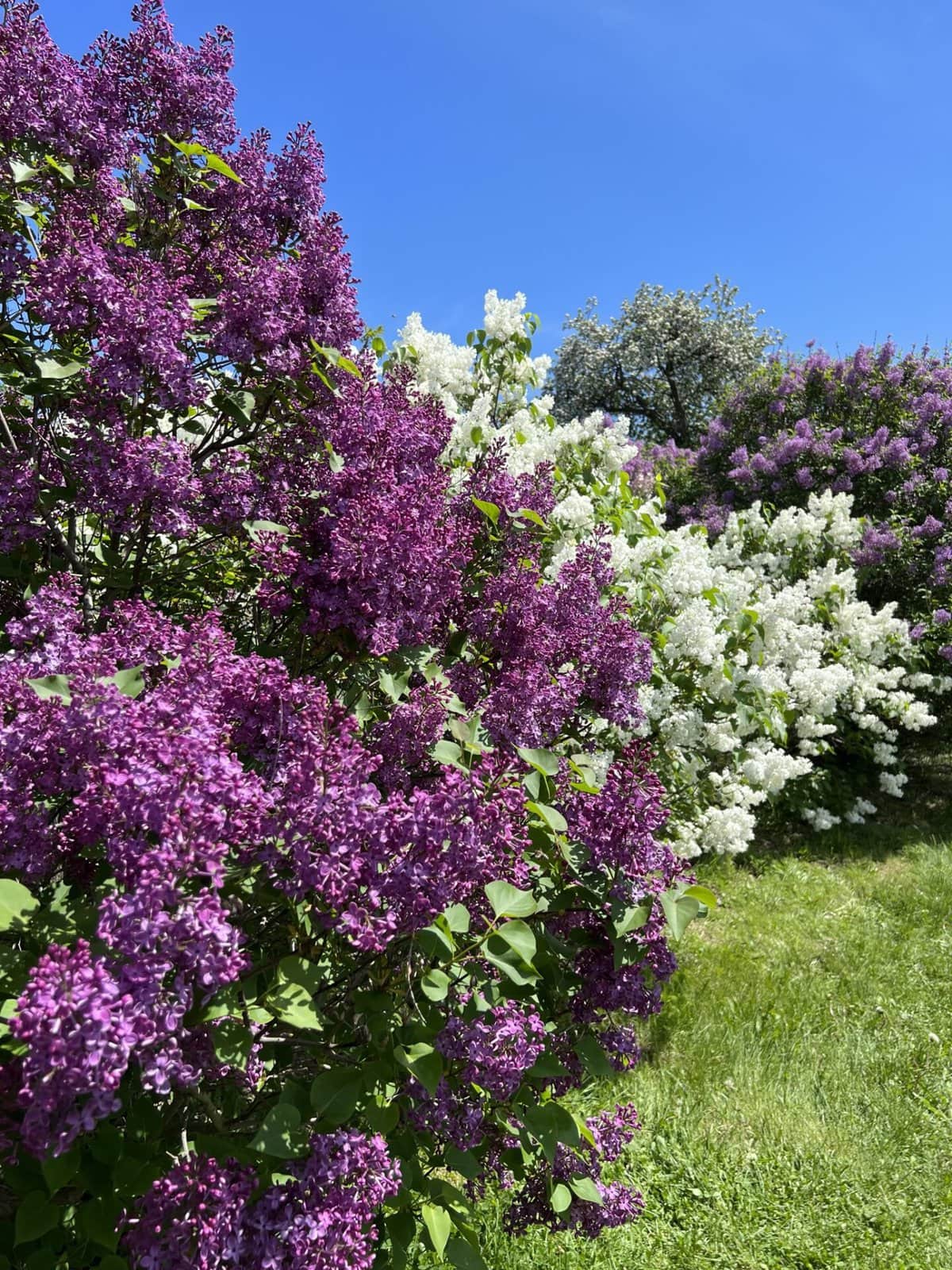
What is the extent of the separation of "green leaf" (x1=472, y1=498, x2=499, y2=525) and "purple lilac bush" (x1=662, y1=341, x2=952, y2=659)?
7.18 metres

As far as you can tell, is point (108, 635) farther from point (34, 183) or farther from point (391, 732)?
point (34, 183)

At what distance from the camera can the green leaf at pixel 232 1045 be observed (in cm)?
139

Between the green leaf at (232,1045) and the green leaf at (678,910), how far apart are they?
91 cm

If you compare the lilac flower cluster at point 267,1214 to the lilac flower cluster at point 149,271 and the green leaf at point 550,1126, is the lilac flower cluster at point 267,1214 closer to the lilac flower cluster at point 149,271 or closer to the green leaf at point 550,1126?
the green leaf at point 550,1126

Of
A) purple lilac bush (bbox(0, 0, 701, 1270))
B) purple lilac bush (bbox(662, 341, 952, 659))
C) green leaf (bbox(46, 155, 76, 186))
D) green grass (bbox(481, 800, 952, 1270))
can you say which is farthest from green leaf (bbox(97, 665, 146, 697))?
purple lilac bush (bbox(662, 341, 952, 659))

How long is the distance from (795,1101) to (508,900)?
321cm

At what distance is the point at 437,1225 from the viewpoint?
5.57 feet

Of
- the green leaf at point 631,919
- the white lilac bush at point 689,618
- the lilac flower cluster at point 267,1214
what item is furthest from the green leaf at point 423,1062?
the white lilac bush at point 689,618

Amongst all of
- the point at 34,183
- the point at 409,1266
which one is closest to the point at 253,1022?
the point at 409,1266

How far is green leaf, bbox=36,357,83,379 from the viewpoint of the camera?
6.67 ft

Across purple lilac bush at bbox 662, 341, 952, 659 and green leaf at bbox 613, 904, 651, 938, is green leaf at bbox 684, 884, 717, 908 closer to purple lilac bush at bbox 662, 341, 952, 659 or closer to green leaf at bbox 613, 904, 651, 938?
green leaf at bbox 613, 904, 651, 938

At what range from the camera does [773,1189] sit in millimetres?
3479

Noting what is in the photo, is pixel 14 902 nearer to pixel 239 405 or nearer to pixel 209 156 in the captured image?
pixel 239 405

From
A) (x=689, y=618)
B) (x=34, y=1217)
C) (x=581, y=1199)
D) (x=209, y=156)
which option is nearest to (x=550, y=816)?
(x=34, y=1217)
